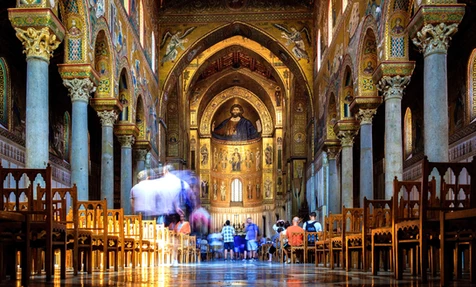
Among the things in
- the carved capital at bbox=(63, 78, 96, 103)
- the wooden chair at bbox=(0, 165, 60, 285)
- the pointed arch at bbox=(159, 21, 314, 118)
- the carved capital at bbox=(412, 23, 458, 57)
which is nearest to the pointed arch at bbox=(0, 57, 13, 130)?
the carved capital at bbox=(63, 78, 96, 103)

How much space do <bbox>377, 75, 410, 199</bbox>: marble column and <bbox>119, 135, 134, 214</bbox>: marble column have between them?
1061cm

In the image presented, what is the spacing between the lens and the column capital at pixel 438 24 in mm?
12227

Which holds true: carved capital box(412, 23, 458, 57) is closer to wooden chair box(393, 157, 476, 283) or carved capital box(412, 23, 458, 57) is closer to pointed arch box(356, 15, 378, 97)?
wooden chair box(393, 157, 476, 283)

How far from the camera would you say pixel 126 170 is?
23703 millimetres

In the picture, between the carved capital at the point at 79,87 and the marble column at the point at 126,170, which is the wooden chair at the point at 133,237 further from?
the marble column at the point at 126,170

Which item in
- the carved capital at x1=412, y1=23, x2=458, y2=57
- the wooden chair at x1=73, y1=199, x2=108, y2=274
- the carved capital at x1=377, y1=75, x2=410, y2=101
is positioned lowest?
the wooden chair at x1=73, y1=199, x2=108, y2=274

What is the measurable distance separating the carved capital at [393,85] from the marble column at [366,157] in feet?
9.26

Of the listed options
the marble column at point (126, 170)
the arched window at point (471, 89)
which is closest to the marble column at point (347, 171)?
the arched window at point (471, 89)

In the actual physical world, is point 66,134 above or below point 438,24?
below

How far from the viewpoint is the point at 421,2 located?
12.5m

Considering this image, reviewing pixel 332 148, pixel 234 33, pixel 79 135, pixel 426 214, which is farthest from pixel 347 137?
pixel 426 214

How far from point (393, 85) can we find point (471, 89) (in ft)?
15.2

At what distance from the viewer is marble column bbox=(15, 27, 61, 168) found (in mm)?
12812

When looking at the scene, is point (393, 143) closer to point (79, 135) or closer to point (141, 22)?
point (79, 135)
